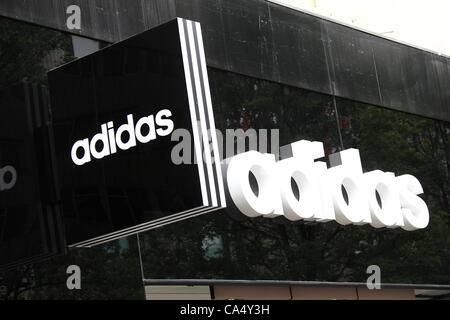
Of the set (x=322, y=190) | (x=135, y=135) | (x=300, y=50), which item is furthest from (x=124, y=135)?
(x=300, y=50)

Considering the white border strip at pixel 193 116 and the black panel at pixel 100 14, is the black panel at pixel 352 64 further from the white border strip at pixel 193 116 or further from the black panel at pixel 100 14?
the white border strip at pixel 193 116

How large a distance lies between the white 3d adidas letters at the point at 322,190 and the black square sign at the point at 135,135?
252cm

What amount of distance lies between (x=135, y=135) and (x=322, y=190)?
4241mm

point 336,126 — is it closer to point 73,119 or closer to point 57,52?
point 57,52

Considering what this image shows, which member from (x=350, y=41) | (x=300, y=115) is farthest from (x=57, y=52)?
(x=350, y=41)

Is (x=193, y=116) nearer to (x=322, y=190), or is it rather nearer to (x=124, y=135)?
(x=124, y=135)

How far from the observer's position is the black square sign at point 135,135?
836 cm

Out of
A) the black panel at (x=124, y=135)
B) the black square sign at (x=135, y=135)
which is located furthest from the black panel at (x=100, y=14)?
the black square sign at (x=135, y=135)

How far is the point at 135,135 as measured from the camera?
27.9 feet

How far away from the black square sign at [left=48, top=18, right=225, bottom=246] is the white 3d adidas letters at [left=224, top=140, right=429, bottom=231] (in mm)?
2516

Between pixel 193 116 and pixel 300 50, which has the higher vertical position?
pixel 300 50

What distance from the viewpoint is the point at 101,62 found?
Answer: 9016mm
